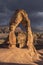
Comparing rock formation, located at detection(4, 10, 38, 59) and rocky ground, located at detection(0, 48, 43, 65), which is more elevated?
rock formation, located at detection(4, 10, 38, 59)

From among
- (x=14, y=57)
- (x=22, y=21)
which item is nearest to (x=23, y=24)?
(x=22, y=21)

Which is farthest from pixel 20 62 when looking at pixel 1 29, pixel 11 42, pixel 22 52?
pixel 1 29

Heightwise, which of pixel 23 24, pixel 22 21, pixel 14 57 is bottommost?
pixel 14 57

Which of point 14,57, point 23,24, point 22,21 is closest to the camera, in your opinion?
point 14,57

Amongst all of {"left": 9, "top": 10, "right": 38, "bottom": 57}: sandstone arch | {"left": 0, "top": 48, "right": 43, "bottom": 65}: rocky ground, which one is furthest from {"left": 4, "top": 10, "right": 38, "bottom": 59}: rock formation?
{"left": 0, "top": 48, "right": 43, "bottom": 65}: rocky ground

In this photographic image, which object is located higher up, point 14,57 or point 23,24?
point 23,24

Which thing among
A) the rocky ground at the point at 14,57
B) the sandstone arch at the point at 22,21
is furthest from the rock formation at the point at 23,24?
the rocky ground at the point at 14,57

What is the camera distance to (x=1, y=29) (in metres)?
93.1

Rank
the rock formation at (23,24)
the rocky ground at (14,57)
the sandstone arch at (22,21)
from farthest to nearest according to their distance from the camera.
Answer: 1. the sandstone arch at (22,21)
2. the rock formation at (23,24)
3. the rocky ground at (14,57)

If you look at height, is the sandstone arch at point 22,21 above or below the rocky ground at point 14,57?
above

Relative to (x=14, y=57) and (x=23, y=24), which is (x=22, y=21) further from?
(x=14, y=57)

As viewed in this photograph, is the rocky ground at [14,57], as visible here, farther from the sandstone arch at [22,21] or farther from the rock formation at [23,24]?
the sandstone arch at [22,21]

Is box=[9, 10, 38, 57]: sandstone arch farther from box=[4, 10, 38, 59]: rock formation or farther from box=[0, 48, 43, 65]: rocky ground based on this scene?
box=[0, 48, 43, 65]: rocky ground

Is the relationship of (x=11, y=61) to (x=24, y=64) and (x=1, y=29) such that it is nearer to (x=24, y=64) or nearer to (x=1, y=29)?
(x=24, y=64)
